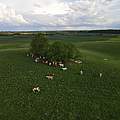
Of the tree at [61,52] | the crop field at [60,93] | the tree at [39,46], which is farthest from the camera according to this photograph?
the tree at [39,46]

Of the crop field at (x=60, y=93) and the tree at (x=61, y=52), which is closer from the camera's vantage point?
the crop field at (x=60, y=93)

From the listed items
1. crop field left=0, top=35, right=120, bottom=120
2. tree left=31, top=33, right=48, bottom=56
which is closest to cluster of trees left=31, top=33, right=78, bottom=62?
tree left=31, top=33, right=48, bottom=56

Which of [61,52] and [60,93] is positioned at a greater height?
[61,52]

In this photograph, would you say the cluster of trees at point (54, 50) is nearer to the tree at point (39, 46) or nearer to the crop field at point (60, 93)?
the tree at point (39, 46)

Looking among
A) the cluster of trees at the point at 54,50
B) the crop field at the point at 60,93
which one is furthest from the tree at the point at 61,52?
the crop field at the point at 60,93

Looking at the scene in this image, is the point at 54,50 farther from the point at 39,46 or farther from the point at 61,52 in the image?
the point at 39,46

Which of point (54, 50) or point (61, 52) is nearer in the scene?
point (61, 52)

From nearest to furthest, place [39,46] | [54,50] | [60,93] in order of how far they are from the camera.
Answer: [60,93], [54,50], [39,46]

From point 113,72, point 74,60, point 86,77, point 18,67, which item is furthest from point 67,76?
point 74,60

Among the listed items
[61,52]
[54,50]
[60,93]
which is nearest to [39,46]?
[54,50]
